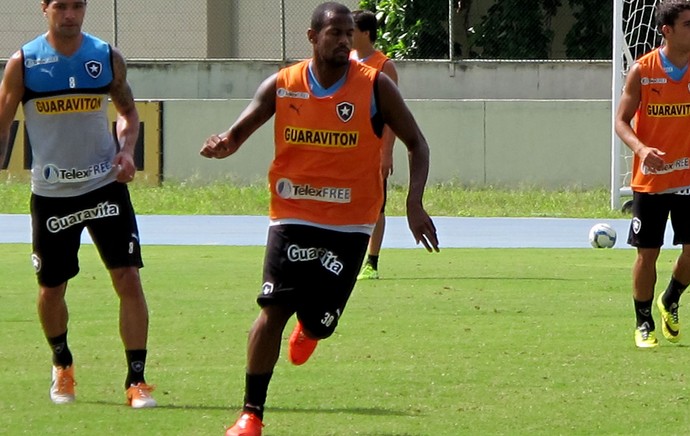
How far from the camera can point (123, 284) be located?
7586 mm

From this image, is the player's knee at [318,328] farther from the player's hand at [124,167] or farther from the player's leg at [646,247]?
the player's leg at [646,247]

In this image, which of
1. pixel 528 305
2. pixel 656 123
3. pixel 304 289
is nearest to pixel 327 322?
pixel 304 289

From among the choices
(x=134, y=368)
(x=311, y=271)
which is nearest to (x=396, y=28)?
(x=134, y=368)

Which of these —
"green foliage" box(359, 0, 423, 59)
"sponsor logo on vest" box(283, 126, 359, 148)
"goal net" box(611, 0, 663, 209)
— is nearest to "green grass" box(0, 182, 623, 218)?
"goal net" box(611, 0, 663, 209)

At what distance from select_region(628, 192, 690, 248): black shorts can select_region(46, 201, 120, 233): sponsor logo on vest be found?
3.43 m

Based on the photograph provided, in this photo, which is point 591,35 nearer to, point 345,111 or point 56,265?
point 56,265

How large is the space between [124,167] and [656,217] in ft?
11.6

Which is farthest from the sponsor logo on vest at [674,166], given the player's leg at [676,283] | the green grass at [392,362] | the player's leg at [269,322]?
the player's leg at [269,322]

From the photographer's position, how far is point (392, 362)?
29.1 ft

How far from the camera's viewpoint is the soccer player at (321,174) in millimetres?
6762

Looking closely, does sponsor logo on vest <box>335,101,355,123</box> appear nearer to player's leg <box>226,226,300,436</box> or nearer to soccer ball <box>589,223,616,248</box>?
player's leg <box>226,226,300,436</box>

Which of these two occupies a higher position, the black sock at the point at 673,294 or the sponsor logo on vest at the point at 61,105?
the sponsor logo on vest at the point at 61,105

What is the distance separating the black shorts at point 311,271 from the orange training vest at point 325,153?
8 cm

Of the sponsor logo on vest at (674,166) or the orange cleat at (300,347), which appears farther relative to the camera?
the sponsor logo on vest at (674,166)
